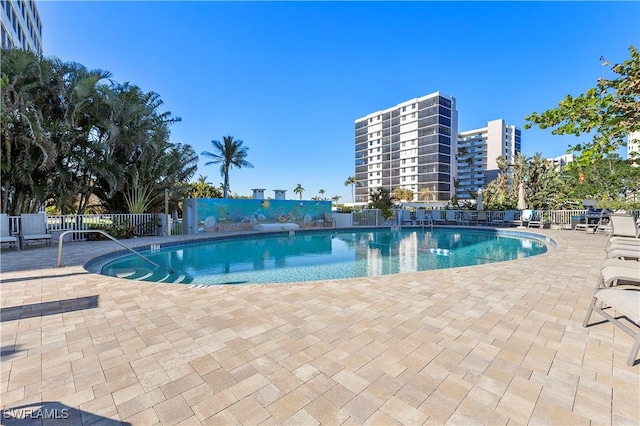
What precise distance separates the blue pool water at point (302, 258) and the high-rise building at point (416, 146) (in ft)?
169

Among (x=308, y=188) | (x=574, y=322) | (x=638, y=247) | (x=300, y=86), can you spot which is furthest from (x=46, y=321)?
(x=308, y=188)

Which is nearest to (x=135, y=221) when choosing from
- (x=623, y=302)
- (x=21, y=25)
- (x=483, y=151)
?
(x=623, y=302)

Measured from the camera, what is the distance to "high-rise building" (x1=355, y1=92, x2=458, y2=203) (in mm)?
62325

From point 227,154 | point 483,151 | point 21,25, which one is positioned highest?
point 483,151

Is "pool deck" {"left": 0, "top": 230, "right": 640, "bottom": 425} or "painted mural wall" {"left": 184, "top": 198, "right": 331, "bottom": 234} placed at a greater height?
"painted mural wall" {"left": 184, "top": 198, "right": 331, "bottom": 234}

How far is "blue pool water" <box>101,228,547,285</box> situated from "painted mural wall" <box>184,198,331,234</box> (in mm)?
2208

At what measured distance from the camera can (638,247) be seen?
442cm

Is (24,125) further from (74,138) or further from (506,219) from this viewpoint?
(506,219)

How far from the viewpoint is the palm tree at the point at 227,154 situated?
29.0m

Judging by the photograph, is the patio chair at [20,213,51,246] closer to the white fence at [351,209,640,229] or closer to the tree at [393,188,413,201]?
the white fence at [351,209,640,229]

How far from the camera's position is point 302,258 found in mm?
9617

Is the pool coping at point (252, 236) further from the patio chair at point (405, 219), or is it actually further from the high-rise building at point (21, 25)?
the high-rise building at point (21, 25)

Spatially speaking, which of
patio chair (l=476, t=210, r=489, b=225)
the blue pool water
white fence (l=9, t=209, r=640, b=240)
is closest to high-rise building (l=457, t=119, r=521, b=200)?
patio chair (l=476, t=210, r=489, b=225)

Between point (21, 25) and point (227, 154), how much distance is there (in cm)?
1640
